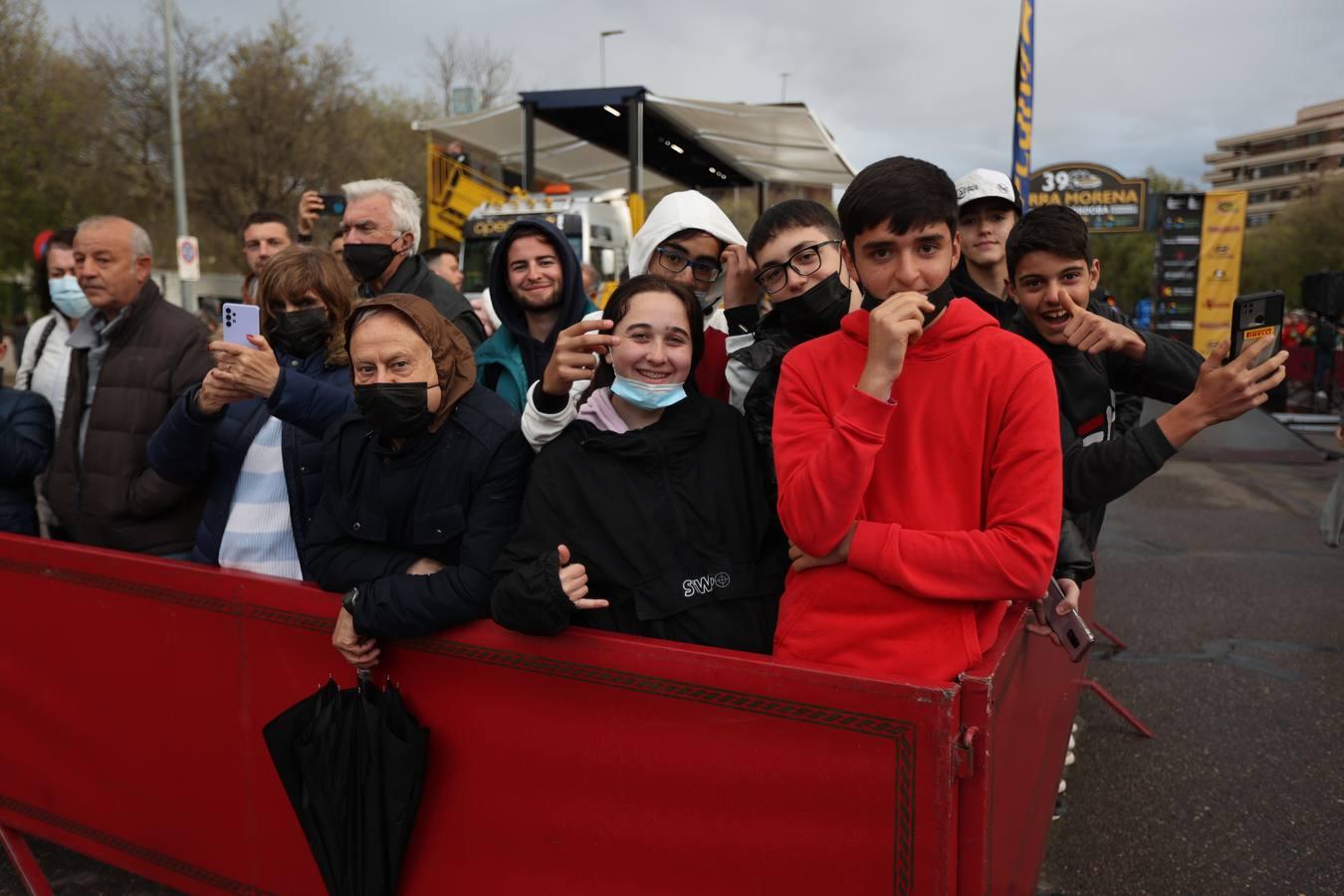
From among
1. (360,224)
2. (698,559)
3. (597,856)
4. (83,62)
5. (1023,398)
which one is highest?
(83,62)

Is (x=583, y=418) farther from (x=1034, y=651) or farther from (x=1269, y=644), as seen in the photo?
(x=1269, y=644)

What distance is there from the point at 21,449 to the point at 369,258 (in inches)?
56.7

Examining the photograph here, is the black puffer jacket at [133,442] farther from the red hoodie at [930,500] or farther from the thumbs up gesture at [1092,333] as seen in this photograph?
the thumbs up gesture at [1092,333]

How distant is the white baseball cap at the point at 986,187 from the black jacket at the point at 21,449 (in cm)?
346

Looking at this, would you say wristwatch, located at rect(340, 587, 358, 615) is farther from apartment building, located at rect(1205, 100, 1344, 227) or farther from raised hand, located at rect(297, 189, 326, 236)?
apartment building, located at rect(1205, 100, 1344, 227)

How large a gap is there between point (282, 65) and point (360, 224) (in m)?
24.1

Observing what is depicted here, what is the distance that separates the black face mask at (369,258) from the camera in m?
3.74

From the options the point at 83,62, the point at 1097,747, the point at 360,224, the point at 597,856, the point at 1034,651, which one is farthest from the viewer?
the point at 83,62

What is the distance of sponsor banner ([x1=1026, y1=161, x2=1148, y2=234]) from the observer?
19938 millimetres

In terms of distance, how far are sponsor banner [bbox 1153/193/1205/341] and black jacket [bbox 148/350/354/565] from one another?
2013 centimetres

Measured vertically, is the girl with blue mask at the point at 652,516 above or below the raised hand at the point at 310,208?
below

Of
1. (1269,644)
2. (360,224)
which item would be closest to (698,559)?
(360,224)


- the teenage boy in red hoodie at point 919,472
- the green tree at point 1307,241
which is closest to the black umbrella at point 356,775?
the teenage boy in red hoodie at point 919,472

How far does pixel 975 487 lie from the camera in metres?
1.80
